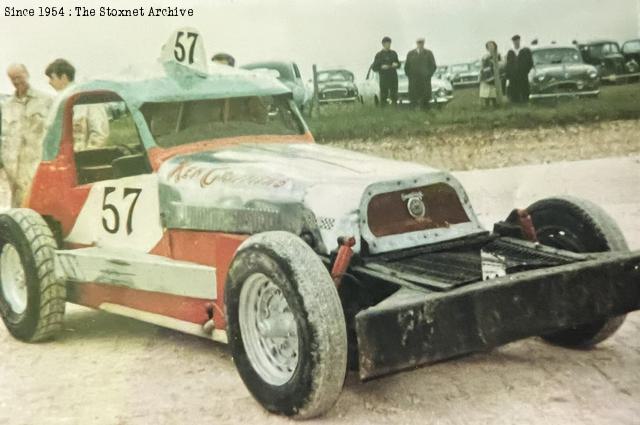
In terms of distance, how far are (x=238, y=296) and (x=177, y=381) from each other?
0.71 metres

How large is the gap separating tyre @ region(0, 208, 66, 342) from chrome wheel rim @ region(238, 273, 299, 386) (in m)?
A: 1.65

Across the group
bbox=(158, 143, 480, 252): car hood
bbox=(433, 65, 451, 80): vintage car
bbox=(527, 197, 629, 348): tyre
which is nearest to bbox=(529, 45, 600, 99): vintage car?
bbox=(433, 65, 451, 80): vintage car

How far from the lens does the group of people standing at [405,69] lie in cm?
542

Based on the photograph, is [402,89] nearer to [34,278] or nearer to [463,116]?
[463,116]

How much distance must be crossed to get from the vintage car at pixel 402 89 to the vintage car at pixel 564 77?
2.28 ft

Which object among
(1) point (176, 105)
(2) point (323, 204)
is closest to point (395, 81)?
(1) point (176, 105)

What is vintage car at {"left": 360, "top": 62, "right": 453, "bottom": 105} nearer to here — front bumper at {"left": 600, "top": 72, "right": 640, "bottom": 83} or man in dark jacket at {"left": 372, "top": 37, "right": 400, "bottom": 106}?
man in dark jacket at {"left": 372, "top": 37, "right": 400, "bottom": 106}

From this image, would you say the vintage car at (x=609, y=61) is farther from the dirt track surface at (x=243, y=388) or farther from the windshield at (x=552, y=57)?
the dirt track surface at (x=243, y=388)

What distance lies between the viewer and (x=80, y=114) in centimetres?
543

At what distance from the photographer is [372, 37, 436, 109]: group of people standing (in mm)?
5418

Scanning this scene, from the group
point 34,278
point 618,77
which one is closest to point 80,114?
point 34,278

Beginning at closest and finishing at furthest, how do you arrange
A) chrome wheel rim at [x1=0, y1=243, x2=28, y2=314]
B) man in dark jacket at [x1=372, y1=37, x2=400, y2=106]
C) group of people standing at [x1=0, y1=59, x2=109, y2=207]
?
chrome wheel rim at [x1=0, y1=243, x2=28, y2=314], group of people standing at [x1=0, y1=59, x2=109, y2=207], man in dark jacket at [x1=372, y1=37, x2=400, y2=106]

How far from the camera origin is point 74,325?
5320 millimetres

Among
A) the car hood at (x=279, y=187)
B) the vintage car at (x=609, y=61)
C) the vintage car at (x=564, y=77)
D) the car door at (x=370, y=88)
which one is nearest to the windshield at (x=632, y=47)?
the vintage car at (x=609, y=61)
